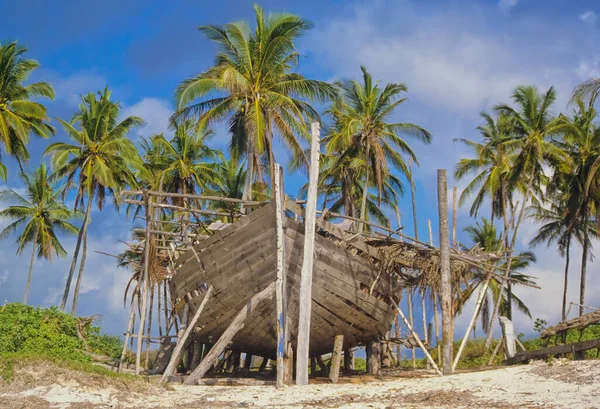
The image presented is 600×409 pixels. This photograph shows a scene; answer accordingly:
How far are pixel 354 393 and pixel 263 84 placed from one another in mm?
13704

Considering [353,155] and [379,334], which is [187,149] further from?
[379,334]

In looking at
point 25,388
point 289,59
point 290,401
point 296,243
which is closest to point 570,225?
point 289,59

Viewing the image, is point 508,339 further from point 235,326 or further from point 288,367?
point 235,326

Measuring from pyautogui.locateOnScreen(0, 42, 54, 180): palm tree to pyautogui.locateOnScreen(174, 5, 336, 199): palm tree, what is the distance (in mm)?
8482

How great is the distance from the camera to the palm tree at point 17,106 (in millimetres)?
27578

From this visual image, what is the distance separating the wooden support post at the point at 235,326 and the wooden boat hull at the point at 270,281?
0.35 meters

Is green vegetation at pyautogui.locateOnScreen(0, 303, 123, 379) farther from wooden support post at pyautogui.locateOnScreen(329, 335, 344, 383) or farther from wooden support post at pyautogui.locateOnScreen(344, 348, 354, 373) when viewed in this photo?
wooden support post at pyautogui.locateOnScreen(344, 348, 354, 373)

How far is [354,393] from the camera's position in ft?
38.3

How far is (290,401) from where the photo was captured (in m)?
11.2

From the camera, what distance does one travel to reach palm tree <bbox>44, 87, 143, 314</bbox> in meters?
30.0

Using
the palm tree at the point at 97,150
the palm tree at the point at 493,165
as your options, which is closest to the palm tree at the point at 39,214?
the palm tree at the point at 97,150

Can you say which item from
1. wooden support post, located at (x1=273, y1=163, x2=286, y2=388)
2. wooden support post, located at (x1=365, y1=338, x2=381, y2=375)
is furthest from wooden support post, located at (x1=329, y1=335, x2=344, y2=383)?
wooden support post, located at (x1=365, y1=338, x2=381, y2=375)

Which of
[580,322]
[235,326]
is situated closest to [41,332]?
[235,326]

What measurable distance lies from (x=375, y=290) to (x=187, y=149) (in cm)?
1997
